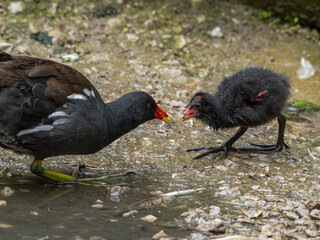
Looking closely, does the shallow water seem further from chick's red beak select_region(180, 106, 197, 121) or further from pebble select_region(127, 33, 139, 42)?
chick's red beak select_region(180, 106, 197, 121)

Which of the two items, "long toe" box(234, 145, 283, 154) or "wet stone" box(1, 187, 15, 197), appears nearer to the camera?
"wet stone" box(1, 187, 15, 197)

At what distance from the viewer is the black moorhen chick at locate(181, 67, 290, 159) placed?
17.0ft

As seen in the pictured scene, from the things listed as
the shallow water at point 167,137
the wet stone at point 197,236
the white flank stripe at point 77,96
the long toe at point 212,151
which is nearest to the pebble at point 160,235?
the shallow water at point 167,137

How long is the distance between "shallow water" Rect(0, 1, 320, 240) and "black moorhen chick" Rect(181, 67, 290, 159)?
297 millimetres

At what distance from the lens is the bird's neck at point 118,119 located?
4.58 metres

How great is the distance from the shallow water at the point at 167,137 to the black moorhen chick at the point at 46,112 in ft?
1.34

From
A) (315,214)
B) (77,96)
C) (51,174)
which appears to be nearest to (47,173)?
(51,174)

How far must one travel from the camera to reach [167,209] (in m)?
4.14

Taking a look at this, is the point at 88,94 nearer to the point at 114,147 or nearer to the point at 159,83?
the point at 114,147

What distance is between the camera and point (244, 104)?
5.21m

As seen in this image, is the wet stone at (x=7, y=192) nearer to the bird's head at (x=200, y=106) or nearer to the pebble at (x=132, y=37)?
the bird's head at (x=200, y=106)

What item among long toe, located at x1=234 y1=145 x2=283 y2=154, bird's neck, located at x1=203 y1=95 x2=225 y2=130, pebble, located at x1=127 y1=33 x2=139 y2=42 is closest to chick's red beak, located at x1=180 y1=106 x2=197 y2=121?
bird's neck, located at x1=203 y1=95 x2=225 y2=130

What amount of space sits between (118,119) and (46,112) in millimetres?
677

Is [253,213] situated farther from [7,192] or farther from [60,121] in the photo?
[7,192]
